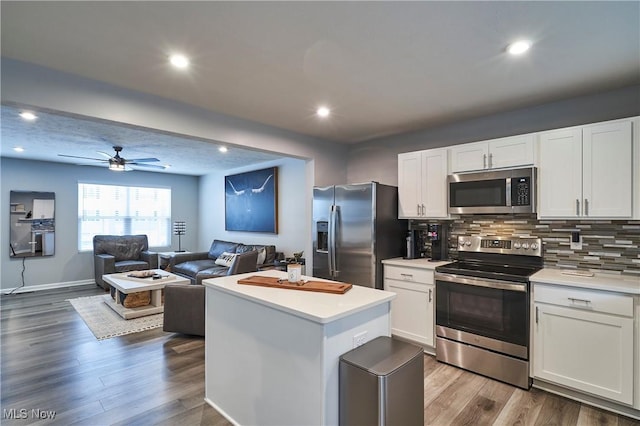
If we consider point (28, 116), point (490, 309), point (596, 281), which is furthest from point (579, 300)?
point (28, 116)

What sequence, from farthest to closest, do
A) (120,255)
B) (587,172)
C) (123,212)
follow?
(123,212), (120,255), (587,172)

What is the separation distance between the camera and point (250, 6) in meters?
1.65

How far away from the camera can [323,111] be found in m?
3.28

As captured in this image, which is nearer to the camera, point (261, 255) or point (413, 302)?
point (413, 302)

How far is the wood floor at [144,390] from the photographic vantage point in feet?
7.32

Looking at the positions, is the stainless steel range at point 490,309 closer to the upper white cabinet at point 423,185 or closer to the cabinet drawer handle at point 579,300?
the cabinet drawer handle at point 579,300

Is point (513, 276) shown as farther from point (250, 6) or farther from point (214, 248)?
point (214, 248)

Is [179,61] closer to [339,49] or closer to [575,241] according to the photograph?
[339,49]

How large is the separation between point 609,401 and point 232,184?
6507 millimetres

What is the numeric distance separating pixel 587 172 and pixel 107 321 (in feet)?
18.2

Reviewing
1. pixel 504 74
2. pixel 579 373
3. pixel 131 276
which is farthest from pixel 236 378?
pixel 131 276

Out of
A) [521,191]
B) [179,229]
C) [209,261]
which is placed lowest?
[209,261]

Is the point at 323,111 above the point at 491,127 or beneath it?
above

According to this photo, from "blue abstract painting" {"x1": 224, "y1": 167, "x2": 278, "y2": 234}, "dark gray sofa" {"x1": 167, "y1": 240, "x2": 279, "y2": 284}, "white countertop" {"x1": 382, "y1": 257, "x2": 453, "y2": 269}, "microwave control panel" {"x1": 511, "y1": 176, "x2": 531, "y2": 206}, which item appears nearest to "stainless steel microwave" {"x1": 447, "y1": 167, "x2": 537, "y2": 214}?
"microwave control panel" {"x1": 511, "y1": 176, "x2": 531, "y2": 206}
